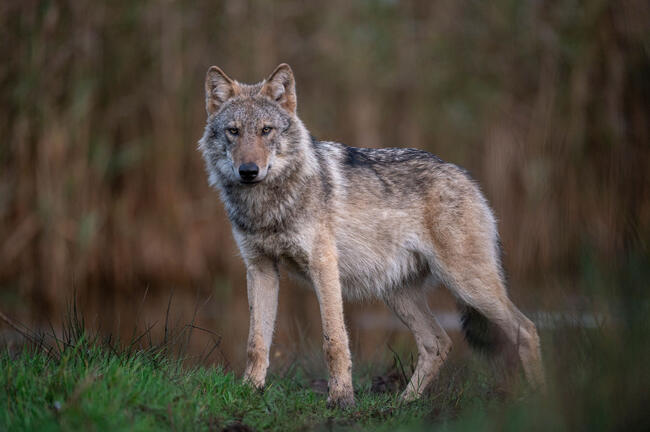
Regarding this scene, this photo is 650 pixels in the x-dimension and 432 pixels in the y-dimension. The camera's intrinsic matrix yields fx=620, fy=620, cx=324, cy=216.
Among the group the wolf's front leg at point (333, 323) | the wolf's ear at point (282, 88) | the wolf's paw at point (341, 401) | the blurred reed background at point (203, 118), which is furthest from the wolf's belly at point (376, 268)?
the blurred reed background at point (203, 118)

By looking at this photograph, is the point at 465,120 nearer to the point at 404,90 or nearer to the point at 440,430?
the point at 404,90

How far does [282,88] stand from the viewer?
4.59 metres

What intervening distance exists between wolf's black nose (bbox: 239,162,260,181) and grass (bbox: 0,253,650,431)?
124 centimetres

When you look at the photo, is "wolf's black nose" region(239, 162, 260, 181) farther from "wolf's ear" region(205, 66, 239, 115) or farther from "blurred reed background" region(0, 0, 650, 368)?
"blurred reed background" region(0, 0, 650, 368)

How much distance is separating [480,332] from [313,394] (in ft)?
4.62

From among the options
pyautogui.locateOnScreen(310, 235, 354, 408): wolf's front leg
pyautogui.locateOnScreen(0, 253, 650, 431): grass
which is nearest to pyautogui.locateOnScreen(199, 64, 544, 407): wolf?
Result: pyautogui.locateOnScreen(310, 235, 354, 408): wolf's front leg

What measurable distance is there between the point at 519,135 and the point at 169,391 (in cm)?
733

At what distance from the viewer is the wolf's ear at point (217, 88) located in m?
4.64

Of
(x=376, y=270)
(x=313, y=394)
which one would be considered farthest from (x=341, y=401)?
(x=376, y=270)

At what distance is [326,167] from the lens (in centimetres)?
464

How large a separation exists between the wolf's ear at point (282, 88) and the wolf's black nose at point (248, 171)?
0.77 meters

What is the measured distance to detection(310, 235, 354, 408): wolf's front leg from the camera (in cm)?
399

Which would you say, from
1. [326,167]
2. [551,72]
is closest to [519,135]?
[551,72]

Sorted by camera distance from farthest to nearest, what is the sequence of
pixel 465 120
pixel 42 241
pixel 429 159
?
pixel 465 120 → pixel 42 241 → pixel 429 159
